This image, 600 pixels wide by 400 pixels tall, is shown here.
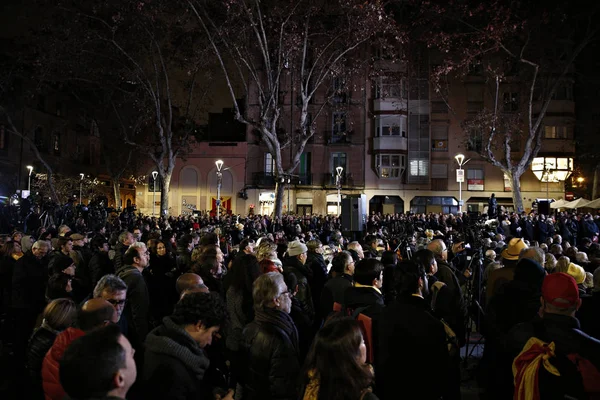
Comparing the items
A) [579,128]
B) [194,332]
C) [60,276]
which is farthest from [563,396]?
[579,128]

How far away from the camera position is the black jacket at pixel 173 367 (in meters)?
2.71

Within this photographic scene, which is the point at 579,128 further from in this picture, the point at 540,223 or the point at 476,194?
the point at 540,223

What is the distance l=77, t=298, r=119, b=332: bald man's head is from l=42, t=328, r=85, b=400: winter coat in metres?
0.14

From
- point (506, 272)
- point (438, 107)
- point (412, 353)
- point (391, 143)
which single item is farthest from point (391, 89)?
point (412, 353)

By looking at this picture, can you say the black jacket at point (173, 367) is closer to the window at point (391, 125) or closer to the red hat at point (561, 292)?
the red hat at point (561, 292)

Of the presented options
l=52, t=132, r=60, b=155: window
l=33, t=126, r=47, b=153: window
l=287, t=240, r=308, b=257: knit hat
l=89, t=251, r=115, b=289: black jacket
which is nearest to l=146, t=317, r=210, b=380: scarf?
l=287, t=240, r=308, b=257: knit hat

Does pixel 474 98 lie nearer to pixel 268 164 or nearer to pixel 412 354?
pixel 268 164

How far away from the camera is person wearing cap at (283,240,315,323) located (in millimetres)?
5609

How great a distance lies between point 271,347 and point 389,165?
38.0 metres

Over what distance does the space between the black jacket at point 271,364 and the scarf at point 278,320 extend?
0.14 ft

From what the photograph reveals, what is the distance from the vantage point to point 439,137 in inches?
1602

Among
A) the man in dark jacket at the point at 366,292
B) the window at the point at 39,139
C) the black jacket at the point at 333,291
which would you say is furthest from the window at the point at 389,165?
the man in dark jacket at the point at 366,292

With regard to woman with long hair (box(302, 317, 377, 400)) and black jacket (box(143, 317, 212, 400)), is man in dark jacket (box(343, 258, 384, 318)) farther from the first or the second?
black jacket (box(143, 317, 212, 400))

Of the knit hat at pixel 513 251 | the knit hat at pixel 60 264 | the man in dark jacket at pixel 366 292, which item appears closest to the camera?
the man in dark jacket at pixel 366 292
